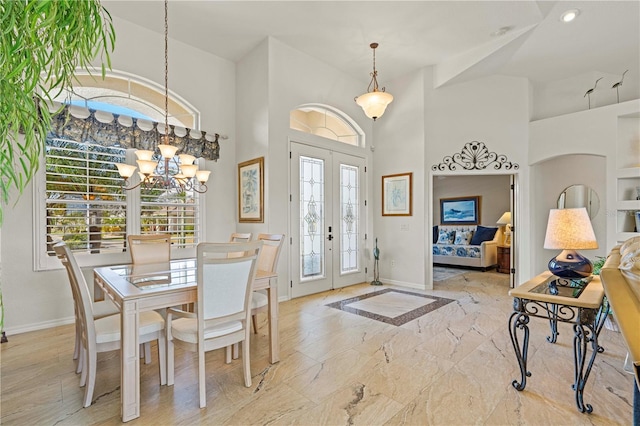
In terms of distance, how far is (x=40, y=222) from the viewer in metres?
3.57

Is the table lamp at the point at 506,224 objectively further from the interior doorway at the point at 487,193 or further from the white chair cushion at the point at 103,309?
the white chair cushion at the point at 103,309

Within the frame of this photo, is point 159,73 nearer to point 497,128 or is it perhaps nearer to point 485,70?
point 485,70

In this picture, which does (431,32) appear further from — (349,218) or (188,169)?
(188,169)

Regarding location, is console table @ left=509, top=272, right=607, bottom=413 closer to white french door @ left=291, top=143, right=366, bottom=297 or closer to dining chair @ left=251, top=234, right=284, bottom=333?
dining chair @ left=251, top=234, right=284, bottom=333

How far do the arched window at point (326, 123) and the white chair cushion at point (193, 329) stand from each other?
3.44 metres

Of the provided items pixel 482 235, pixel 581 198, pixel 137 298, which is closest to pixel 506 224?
pixel 482 235

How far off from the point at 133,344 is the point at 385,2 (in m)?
4.22

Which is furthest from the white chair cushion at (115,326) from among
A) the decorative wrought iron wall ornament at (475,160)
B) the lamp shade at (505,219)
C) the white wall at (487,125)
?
the lamp shade at (505,219)

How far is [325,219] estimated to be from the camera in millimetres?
5398

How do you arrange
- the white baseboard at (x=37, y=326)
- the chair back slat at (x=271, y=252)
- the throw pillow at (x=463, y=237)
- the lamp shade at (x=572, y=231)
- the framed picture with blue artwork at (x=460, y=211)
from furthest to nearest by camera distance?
the framed picture with blue artwork at (x=460, y=211)
the throw pillow at (x=463, y=237)
the white baseboard at (x=37, y=326)
the chair back slat at (x=271, y=252)
the lamp shade at (x=572, y=231)

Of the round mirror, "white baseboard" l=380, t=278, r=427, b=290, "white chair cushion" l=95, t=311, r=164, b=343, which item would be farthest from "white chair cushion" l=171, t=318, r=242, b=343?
the round mirror

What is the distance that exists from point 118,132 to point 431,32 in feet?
14.0

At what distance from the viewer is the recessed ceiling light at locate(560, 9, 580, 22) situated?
3819mm

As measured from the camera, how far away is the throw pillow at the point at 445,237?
8.27 metres
